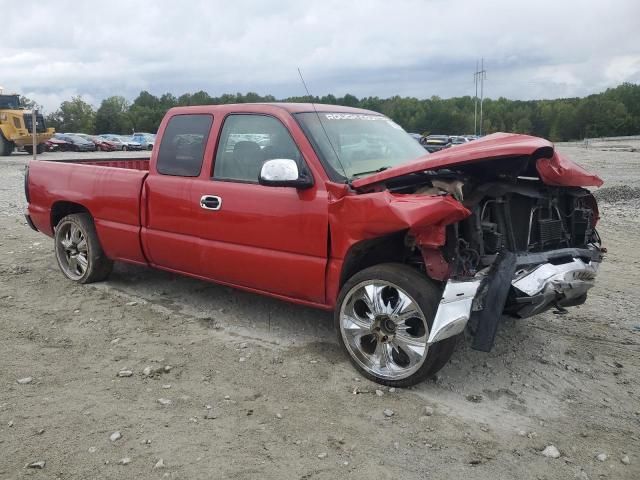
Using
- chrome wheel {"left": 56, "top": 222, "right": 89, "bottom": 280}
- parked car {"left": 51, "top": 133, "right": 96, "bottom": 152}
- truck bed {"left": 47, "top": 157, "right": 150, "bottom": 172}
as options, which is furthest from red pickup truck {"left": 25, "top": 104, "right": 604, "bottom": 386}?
parked car {"left": 51, "top": 133, "right": 96, "bottom": 152}

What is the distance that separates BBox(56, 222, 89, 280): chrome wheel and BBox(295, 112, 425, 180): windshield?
2.90 m

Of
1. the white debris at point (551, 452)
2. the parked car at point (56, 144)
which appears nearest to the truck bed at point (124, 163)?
the white debris at point (551, 452)

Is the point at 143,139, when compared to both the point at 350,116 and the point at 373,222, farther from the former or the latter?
the point at 373,222

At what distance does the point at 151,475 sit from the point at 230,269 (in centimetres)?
200

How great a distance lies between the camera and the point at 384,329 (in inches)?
150

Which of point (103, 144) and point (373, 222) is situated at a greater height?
point (103, 144)

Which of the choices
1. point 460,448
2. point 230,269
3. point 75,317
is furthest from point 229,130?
point 460,448

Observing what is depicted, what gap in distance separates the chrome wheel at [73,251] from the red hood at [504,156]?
134 inches

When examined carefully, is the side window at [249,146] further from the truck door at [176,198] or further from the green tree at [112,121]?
the green tree at [112,121]

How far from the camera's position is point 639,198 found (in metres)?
11.9

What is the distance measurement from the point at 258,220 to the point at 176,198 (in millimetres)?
949

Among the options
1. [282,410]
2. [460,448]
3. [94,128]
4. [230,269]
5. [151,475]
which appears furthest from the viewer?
[94,128]

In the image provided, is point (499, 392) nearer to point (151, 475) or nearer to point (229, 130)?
point (151, 475)

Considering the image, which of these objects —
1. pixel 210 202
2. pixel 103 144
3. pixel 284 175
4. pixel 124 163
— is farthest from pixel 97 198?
pixel 103 144
